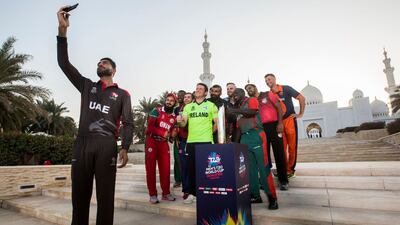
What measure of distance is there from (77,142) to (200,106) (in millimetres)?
2108

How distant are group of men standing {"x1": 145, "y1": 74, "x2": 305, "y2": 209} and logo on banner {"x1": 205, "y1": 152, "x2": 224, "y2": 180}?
1006 mm

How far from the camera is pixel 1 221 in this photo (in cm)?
427

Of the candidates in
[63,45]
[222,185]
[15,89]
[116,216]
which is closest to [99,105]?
[63,45]

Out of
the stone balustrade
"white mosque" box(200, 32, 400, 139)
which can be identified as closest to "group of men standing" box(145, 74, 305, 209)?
the stone balustrade

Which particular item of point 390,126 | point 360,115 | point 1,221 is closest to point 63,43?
point 1,221

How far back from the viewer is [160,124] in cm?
444

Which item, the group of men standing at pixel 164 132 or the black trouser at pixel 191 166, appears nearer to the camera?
the group of men standing at pixel 164 132

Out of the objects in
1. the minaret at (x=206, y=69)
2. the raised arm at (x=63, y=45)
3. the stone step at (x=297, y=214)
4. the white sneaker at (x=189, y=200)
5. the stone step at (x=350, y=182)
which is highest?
the minaret at (x=206, y=69)

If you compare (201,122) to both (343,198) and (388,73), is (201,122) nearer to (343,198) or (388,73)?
(343,198)

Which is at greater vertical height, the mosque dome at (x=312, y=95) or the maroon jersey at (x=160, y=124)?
the mosque dome at (x=312, y=95)

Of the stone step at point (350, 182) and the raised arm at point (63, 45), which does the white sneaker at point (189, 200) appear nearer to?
the stone step at point (350, 182)

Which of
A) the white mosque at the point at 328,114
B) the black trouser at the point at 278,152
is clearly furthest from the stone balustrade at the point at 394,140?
the white mosque at the point at 328,114

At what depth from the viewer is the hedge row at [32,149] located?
8930 mm

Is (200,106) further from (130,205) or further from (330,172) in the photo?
(330,172)
